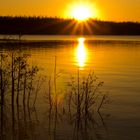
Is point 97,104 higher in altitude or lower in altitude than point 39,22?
lower

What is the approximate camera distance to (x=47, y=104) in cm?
1836

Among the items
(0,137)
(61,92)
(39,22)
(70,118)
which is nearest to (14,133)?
(0,137)

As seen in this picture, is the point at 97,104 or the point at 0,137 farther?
the point at 97,104

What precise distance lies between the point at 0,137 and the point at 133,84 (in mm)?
12777

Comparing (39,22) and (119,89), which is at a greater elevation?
(39,22)

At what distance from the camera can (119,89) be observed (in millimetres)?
23125

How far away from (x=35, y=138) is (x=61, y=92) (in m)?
7.51

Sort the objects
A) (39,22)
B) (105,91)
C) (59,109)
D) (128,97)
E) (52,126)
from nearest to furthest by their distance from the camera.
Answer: (52,126), (59,109), (128,97), (105,91), (39,22)

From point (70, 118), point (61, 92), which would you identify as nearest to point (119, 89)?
point (61, 92)

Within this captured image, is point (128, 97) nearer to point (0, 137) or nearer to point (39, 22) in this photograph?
point (0, 137)

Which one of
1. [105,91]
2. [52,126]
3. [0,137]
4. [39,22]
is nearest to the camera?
[0,137]

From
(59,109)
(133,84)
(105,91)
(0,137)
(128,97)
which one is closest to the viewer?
(0,137)

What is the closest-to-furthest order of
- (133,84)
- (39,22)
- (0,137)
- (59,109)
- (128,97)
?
(0,137), (59,109), (128,97), (133,84), (39,22)

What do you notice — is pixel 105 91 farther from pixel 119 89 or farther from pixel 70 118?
pixel 70 118
